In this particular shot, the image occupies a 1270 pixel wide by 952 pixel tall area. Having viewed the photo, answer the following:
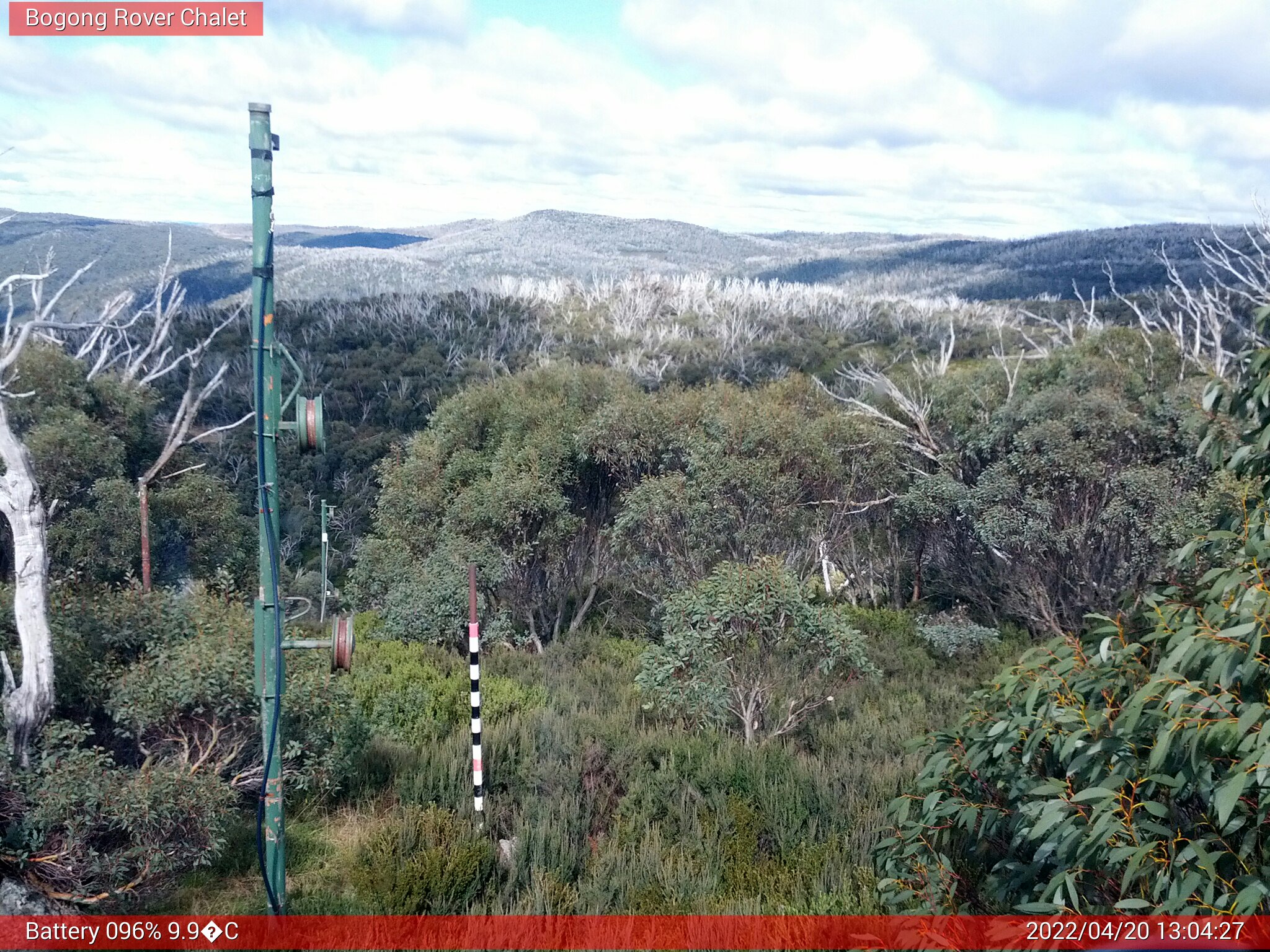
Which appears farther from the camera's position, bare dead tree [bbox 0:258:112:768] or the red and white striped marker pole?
the red and white striped marker pole

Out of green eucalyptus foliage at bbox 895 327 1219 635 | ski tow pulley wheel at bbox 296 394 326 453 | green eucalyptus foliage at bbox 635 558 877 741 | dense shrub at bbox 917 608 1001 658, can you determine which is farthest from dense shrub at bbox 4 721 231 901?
dense shrub at bbox 917 608 1001 658

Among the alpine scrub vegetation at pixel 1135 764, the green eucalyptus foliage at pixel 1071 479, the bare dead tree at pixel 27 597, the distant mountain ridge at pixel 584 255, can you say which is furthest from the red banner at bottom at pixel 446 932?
the distant mountain ridge at pixel 584 255

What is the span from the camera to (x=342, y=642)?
14.3 ft

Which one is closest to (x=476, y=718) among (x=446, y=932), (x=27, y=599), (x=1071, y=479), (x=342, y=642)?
(x=446, y=932)

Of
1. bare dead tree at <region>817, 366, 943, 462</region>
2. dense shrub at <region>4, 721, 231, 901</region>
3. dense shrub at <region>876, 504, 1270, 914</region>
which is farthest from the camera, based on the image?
bare dead tree at <region>817, 366, 943, 462</region>

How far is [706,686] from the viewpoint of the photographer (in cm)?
818

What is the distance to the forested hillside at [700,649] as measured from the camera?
130 inches

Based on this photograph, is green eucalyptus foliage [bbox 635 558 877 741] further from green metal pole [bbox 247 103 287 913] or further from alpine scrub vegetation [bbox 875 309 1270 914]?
green metal pole [bbox 247 103 287 913]

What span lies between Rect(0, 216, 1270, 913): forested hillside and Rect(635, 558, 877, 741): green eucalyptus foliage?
4 centimetres

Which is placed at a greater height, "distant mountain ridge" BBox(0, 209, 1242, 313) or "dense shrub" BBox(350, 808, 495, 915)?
"distant mountain ridge" BBox(0, 209, 1242, 313)

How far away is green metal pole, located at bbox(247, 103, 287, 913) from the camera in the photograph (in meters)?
4.11

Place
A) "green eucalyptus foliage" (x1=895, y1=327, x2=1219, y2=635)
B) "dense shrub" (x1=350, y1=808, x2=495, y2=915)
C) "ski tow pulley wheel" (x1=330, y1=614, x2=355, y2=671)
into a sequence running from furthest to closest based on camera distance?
1. "green eucalyptus foliage" (x1=895, y1=327, x2=1219, y2=635)
2. "dense shrub" (x1=350, y1=808, x2=495, y2=915)
3. "ski tow pulley wheel" (x1=330, y1=614, x2=355, y2=671)

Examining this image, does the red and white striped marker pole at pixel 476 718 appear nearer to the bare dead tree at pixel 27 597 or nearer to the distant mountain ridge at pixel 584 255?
the bare dead tree at pixel 27 597

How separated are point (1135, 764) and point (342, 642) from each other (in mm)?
3207
